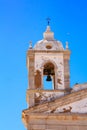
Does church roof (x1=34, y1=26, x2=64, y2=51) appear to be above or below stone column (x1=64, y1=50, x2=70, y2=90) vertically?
above

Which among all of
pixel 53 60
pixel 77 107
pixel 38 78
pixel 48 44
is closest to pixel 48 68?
pixel 53 60

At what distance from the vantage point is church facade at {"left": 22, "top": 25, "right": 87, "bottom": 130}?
19281 millimetres

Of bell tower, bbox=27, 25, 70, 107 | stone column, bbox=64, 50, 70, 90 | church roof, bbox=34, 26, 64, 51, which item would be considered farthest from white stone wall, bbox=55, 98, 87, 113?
church roof, bbox=34, 26, 64, 51

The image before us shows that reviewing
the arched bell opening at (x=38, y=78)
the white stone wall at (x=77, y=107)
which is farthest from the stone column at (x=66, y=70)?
the white stone wall at (x=77, y=107)

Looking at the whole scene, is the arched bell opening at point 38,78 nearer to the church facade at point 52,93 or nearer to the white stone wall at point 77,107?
the church facade at point 52,93

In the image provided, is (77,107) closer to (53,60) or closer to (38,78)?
(38,78)

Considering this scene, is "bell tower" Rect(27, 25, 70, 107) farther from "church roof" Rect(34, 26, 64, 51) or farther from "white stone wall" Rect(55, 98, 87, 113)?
"white stone wall" Rect(55, 98, 87, 113)

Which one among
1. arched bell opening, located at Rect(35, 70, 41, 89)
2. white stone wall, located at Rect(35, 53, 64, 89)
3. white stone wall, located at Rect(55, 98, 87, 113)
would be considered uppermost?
white stone wall, located at Rect(35, 53, 64, 89)

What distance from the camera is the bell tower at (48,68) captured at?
68.1 feet

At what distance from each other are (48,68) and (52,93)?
1799 millimetres

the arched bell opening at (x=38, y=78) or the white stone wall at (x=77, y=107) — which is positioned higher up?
the arched bell opening at (x=38, y=78)

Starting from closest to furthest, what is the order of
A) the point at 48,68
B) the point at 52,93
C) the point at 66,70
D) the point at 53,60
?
1. the point at 52,93
2. the point at 66,70
3. the point at 53,60
4. the point at 48,68

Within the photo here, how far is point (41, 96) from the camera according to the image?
20594 millimetres

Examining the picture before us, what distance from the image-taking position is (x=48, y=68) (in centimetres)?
2212
